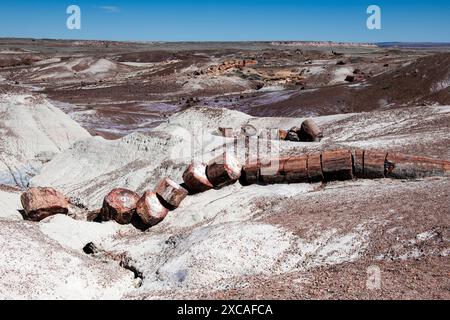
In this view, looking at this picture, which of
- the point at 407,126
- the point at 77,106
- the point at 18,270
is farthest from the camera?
the point at 77,106

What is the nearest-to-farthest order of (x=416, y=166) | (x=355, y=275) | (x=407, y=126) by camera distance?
(x=355, y=275) → (x=416, y=166) → (x=407, y=126)

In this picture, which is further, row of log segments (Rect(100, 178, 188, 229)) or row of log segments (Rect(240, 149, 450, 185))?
row of log segments (Rect(100, 178, 188, 229))

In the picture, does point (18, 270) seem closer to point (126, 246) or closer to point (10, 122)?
point (126, 246)

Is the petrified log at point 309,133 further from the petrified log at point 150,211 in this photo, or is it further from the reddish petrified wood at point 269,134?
the petrified log at point 150,211

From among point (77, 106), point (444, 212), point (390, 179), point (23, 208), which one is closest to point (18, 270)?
point (23, 208)

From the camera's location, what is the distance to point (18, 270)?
27.1ft

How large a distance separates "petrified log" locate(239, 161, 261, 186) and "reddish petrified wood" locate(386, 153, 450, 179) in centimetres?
333

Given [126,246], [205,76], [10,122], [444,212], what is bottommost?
[126,246]

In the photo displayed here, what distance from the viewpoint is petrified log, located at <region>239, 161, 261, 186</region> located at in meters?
13.1

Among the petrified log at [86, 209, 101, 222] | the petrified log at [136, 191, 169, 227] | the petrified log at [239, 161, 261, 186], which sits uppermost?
the petrified log at [239, 161, 261, 186]

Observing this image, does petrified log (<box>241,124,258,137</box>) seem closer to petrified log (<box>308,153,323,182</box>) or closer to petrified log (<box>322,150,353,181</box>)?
petrified log (<box>308,153,323,182</box>)

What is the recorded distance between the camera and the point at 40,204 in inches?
487

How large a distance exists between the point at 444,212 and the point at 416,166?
332 centimetres

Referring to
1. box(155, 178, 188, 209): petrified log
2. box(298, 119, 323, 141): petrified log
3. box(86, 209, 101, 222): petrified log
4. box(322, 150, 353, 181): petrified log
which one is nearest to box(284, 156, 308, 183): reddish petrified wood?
box(322, 150, 353, 181): petrified log
